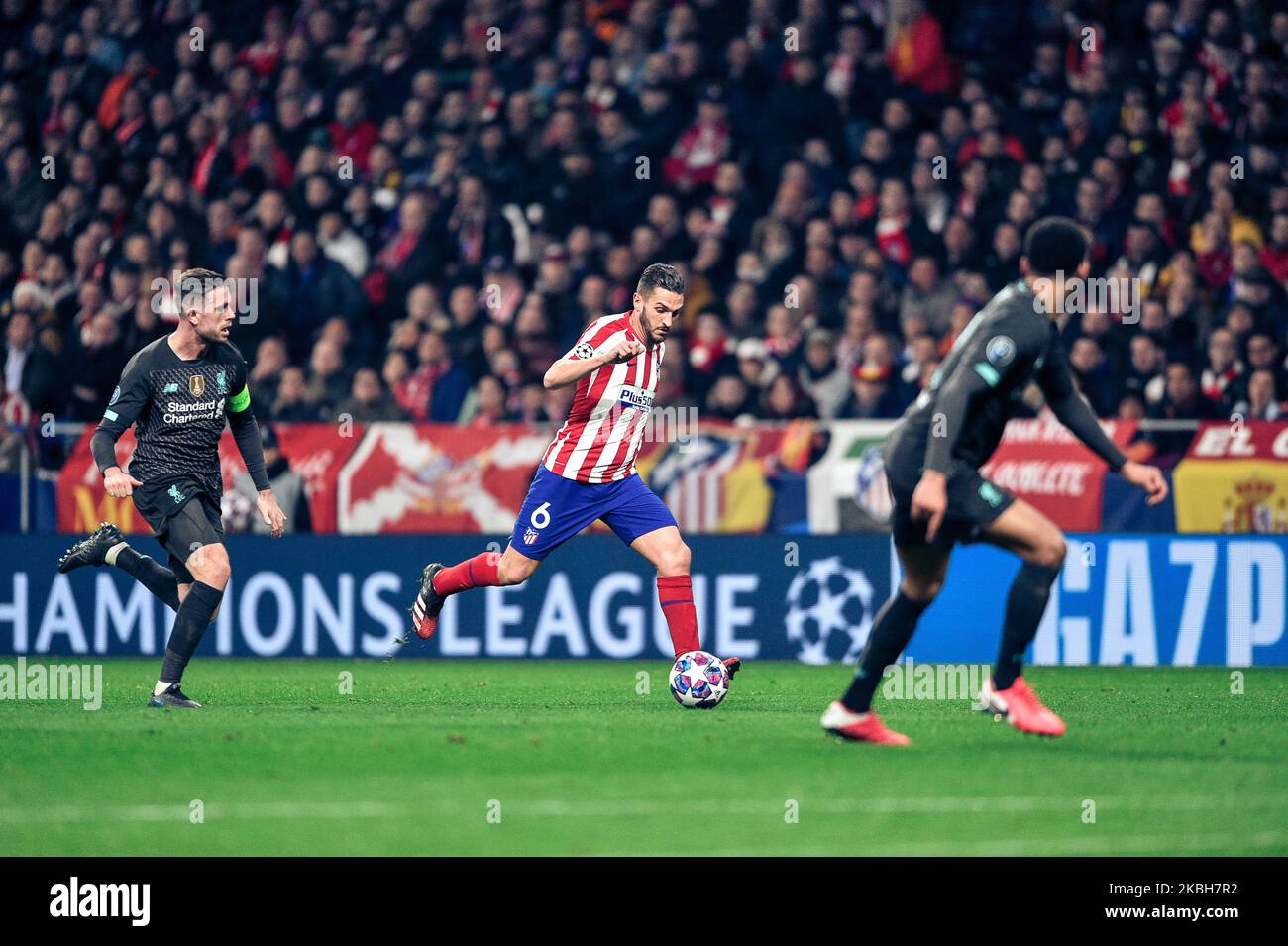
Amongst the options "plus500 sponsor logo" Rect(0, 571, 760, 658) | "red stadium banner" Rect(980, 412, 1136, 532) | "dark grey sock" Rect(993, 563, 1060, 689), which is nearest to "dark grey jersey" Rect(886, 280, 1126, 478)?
"dark grey sock" Rect(993, 563, 1060, 689)

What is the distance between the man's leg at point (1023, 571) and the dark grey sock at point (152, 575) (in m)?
4.49

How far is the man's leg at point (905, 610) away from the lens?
782cm

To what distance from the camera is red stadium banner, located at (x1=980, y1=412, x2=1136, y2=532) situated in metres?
13.3

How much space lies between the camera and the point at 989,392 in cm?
777

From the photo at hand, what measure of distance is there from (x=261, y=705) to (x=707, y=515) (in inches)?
182

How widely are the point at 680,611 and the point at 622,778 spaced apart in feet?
8.63

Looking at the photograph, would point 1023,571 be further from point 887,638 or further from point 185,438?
point 185,438

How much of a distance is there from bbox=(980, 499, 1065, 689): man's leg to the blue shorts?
224 cm

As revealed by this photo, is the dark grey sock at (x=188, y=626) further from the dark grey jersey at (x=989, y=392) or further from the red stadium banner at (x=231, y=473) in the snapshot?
the red stadium banner at (x=231, y=473)

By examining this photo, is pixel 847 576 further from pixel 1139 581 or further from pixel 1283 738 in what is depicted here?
pixel 1283 738

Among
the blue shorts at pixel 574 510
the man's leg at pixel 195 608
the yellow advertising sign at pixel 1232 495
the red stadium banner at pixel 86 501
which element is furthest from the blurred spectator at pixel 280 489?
the yellow advertising sign at pixel 1232 495

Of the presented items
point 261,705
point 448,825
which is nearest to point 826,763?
point 448,825
